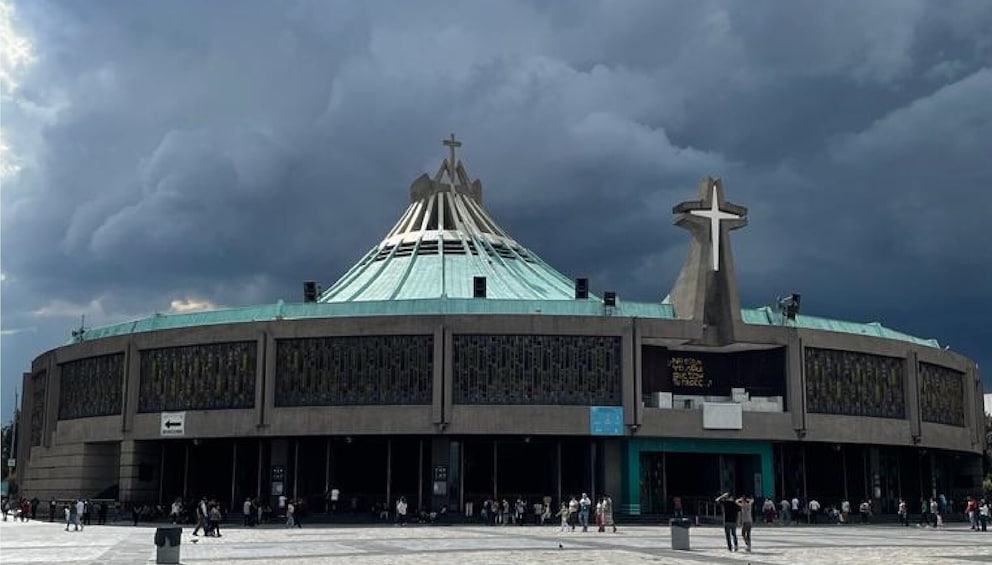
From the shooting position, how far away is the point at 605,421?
54.3 meters

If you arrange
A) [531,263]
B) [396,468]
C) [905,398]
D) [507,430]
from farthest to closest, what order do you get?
[531,263] < [905,398] < [396,468] < [507,430]

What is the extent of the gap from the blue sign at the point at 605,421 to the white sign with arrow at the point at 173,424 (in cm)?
2137

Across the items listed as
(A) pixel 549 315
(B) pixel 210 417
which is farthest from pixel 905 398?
(B) pixel 210 417

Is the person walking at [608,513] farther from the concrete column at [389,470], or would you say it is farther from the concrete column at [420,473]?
the concrete column at [389,470]

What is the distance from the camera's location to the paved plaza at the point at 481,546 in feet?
91.1

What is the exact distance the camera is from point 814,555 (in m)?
29.4

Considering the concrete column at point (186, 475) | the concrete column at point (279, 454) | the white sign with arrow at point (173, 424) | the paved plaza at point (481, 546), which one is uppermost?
the white sign with arrow at point (173, 424)

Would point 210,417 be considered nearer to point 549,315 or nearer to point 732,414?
point 549,315

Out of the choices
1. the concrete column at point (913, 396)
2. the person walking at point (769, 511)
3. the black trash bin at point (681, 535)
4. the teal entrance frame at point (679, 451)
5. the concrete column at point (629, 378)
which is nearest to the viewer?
the black trash bin at point (681, 535)

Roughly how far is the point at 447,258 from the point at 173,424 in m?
21.2

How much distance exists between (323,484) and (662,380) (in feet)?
61.8

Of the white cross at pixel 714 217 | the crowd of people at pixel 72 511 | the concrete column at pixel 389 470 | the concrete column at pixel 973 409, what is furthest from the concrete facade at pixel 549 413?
the concrete column at pixel 973 409

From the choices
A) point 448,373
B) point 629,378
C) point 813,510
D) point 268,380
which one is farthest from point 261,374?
point 813,510

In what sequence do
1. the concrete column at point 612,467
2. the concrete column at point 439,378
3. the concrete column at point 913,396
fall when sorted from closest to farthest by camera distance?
the concrete column at point 439,378, the concrete column at point 612,467, the concrete column at point 913,396
